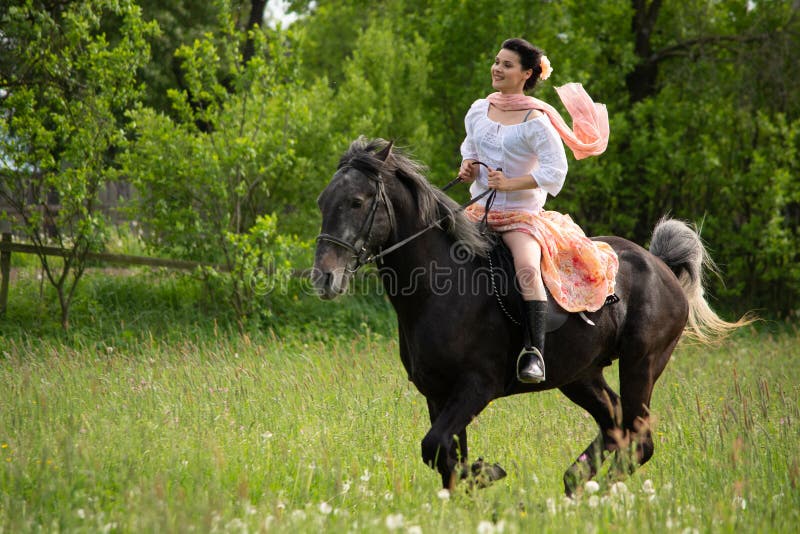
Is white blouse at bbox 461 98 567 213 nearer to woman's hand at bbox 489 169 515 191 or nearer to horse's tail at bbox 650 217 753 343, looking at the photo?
woman's hand at bbox 489 169 515 191

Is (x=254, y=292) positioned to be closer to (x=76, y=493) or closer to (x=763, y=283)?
(x=76, y=493)

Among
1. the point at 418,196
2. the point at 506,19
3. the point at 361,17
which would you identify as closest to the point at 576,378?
the point at 418,196

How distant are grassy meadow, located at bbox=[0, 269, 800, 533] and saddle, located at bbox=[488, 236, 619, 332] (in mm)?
856

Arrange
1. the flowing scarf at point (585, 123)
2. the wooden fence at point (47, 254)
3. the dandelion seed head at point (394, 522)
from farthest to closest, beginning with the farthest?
the wooden fence at point (47, 254), the flowing scarf at point (585, 123), the dandelion seed head at point (394, 522)

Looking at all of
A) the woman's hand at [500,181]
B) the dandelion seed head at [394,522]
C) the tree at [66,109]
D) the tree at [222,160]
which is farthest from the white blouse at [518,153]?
the tree at [66,109]

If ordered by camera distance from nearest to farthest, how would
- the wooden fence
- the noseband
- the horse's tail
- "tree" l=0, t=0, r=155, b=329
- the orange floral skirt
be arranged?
the noseband → the orange floral skirt → the horse's tail → "tree" l=0, t=0, r=155, b=329 → the wooden fence

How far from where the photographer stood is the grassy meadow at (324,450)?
3.86 m

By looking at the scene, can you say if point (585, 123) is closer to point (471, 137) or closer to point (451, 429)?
point (471, 137)

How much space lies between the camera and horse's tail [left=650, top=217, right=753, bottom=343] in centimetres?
620

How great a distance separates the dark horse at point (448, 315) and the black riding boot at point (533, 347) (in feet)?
0.38

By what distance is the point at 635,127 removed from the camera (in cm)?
1489

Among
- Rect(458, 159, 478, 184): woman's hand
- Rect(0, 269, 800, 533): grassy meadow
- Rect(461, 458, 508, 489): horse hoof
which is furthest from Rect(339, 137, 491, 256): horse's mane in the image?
Rect(0, 269, 800, 533): grassy meadow

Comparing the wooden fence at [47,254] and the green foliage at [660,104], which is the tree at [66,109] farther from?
the green foliage at [660,104]

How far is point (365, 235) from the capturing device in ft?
14.6
